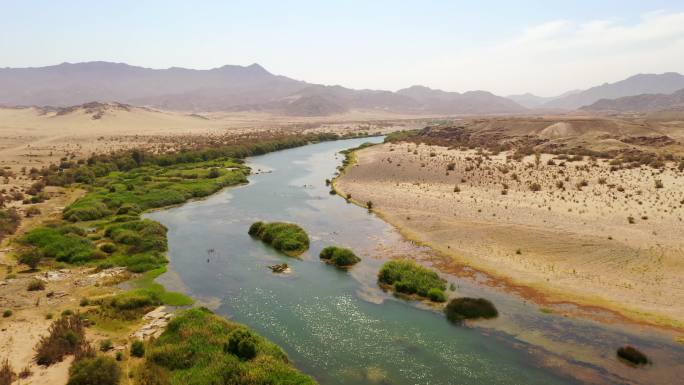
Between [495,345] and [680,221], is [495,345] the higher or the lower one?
the lower one

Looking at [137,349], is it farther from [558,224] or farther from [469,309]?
[558,224]

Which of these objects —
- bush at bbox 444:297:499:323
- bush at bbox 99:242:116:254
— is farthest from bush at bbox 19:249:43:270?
bush at bbox 444:297:499:323

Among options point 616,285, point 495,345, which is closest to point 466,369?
point 495,345

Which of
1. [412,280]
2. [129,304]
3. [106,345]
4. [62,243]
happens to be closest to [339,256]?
[412,280]

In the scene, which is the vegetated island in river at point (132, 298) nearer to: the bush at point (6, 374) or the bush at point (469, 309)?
the bush at point (6, 374)

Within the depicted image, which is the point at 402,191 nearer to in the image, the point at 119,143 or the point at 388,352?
the point at 388,352

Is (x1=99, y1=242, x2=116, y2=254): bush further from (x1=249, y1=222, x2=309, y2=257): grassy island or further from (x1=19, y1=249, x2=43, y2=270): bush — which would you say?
(x1=249, y1=222, x2=309, y2=257): grassy island

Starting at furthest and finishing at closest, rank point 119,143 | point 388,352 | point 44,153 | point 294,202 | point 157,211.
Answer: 1. point 119,143
2. point 44,153
3. point 294,202
4. point 157,211
5. point 388,352
